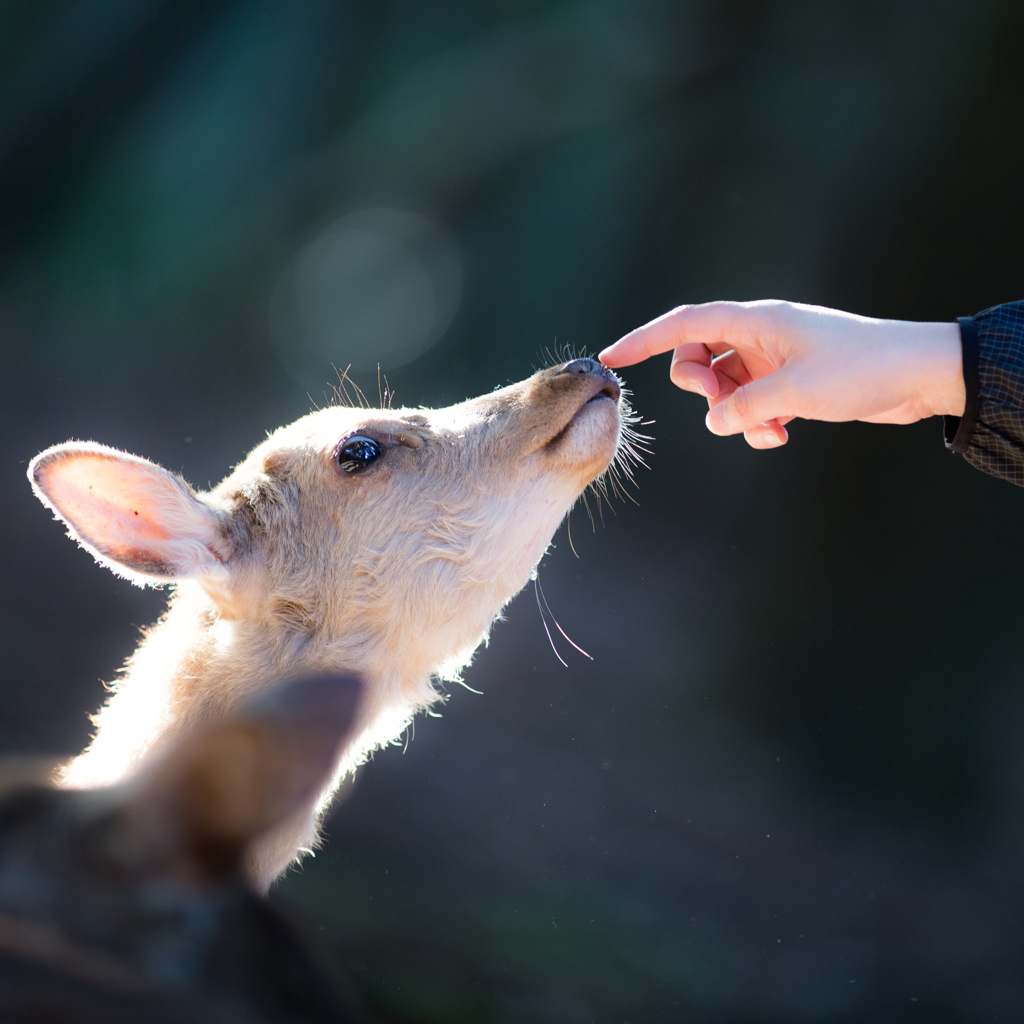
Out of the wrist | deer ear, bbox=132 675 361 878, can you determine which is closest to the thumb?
the wrist

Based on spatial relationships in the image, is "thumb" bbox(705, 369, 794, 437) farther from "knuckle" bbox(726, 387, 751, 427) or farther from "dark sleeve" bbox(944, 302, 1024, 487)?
"dark sleeve" bbox(944, 302, 1024, 487)

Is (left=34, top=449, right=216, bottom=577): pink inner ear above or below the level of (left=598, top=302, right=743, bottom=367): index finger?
above

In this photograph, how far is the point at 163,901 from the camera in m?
1.59

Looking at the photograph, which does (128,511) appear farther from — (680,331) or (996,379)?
(996,379)

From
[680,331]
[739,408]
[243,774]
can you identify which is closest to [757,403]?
[739,408]

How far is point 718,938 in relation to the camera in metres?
4.59

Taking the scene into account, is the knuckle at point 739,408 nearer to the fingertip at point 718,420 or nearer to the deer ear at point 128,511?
the fingertip at point 718,420

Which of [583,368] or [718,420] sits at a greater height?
[583,368]

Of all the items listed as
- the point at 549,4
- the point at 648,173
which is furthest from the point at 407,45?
the point at 648,173

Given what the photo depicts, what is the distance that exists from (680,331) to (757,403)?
36cm

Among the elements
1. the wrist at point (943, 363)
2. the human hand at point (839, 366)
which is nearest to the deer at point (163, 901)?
the human hand at point (839, 366)

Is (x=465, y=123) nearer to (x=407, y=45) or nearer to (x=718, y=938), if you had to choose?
(x=407, y=45)

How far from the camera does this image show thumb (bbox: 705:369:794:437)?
2.06 metres

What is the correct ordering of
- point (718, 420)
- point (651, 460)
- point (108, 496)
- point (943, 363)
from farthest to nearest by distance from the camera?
point (651, 460)
point (718, 420)
point (108, 496)
point (943, 363)
